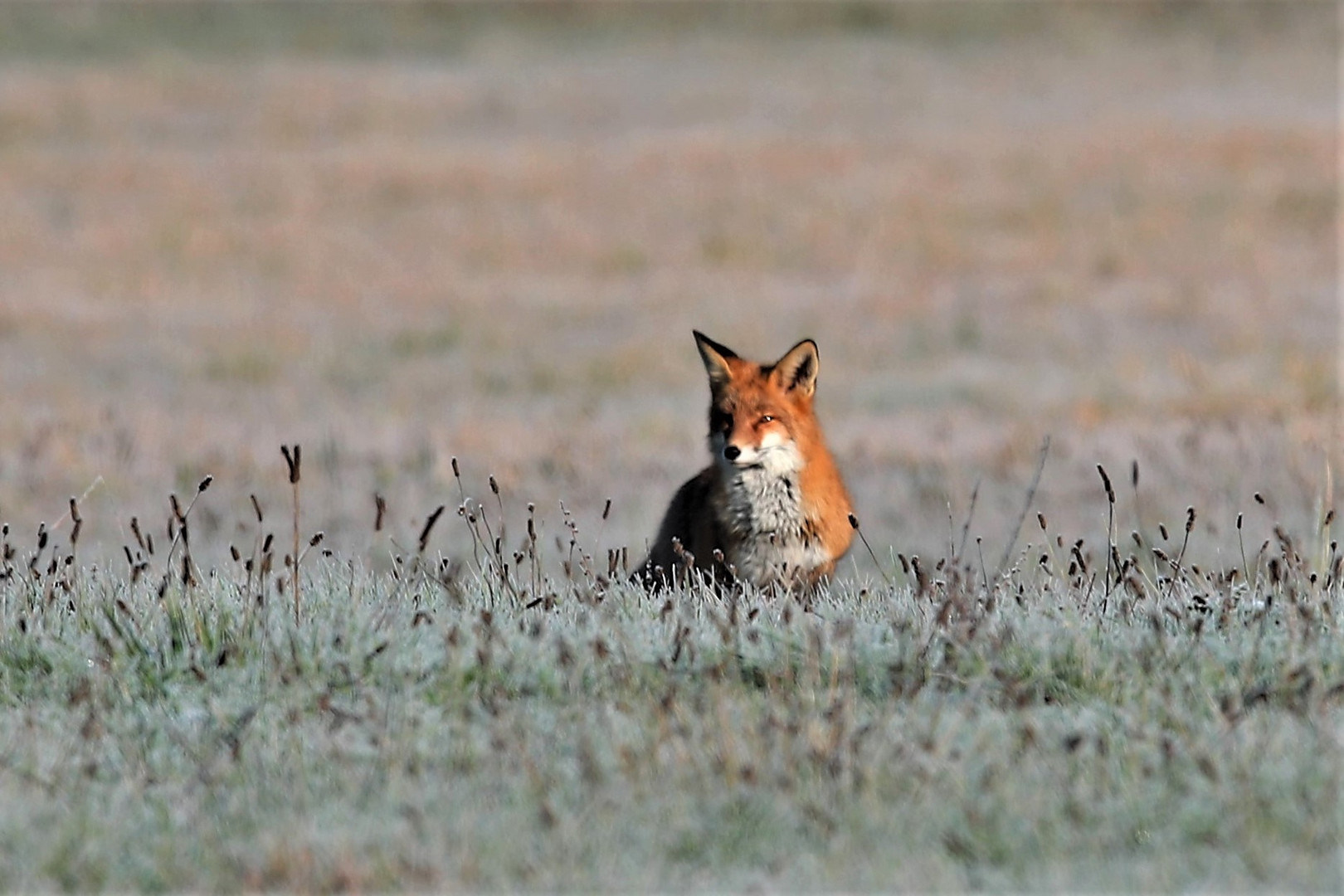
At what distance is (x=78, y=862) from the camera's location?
4.05 meters

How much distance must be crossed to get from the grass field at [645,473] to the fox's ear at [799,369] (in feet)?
2.91

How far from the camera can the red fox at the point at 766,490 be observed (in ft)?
23.5

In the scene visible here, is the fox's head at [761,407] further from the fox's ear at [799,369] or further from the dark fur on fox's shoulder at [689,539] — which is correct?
the dark fur on fox's shoulder at [689,539]

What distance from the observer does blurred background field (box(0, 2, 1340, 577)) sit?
13.1 metres

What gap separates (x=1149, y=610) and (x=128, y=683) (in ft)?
11.5

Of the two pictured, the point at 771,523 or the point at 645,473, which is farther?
the point at 645,473

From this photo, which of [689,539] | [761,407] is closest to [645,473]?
[689,539]

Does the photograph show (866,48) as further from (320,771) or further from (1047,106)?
(320,771)

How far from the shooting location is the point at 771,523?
7199 mm

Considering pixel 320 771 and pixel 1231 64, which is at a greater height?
pixel 1231 64

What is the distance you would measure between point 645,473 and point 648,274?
477 inches

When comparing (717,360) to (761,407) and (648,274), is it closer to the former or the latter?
(761,407)

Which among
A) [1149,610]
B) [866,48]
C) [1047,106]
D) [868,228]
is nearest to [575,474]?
[1149,610]

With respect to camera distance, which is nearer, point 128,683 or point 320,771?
point 320,771
